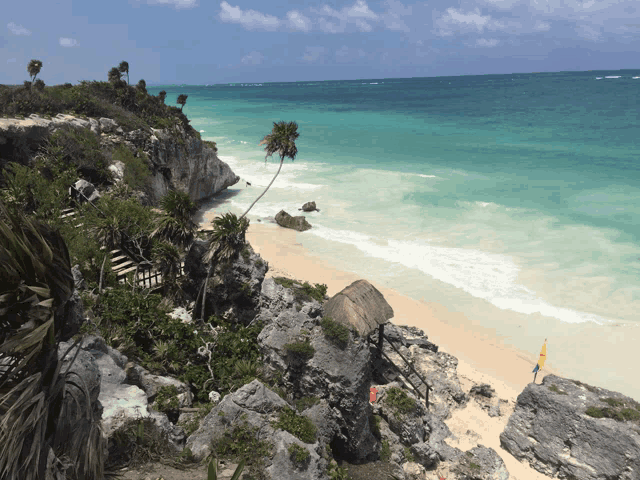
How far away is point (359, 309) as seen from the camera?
42.0ft

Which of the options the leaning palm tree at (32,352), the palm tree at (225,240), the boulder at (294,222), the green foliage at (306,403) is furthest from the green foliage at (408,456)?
the boulder at (294,222)

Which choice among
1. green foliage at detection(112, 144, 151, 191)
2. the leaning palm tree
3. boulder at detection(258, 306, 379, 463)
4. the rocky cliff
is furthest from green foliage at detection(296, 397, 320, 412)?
the rocky cliff

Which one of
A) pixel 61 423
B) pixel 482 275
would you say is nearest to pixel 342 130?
pixel 482 275

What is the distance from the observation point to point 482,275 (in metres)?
26.2

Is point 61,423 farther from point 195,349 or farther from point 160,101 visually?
point 160,101

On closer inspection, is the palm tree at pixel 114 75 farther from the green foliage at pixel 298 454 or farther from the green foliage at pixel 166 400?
the green foliage at pixel 298 454

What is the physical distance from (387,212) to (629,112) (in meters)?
87.1

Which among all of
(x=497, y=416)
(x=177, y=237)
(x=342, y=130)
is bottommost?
(x=497, y=416)

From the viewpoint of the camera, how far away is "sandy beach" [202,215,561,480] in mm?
14875

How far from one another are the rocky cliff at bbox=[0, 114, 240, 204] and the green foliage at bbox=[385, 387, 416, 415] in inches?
818

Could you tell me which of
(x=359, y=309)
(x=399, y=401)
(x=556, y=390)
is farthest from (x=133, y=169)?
(x=556, y=390)

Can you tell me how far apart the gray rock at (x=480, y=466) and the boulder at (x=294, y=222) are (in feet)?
71.2

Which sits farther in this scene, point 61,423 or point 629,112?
point 629,112

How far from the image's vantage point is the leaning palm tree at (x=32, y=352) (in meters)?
4.69
